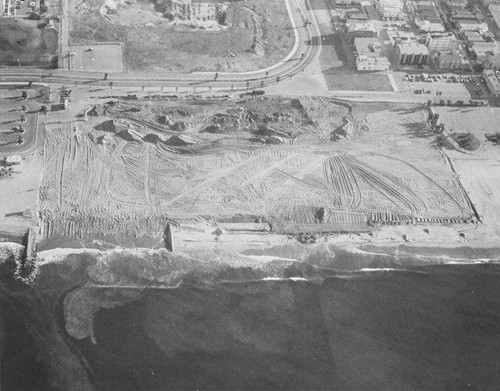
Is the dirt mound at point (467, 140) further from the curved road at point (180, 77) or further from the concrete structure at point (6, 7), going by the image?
the concrete structure at point (6, 7)

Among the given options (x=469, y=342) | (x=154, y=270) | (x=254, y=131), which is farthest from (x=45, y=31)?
(x=469, y=342)

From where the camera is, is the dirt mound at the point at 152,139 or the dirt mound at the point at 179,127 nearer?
the dirt mound at the point at 152,139

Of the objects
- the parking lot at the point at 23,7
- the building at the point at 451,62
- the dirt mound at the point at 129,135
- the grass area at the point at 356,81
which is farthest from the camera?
the parking lot at the point at 23,7

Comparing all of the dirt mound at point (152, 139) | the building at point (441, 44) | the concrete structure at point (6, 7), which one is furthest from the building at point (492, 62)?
the concrete structure at point (6, 7)

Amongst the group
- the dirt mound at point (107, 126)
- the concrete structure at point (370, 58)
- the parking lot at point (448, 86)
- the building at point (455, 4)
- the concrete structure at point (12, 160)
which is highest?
the building at point (455, 4)

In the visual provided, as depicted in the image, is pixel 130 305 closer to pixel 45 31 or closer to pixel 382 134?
pixel 382 134

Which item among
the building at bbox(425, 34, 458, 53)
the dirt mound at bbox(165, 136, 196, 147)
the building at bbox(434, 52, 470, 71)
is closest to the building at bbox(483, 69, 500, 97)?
the building at bbox(434, 52, 470, 71)

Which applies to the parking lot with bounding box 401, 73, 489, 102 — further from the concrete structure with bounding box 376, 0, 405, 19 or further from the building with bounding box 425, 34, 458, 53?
the concrete structure with bounding box 376, 0, 405, 19

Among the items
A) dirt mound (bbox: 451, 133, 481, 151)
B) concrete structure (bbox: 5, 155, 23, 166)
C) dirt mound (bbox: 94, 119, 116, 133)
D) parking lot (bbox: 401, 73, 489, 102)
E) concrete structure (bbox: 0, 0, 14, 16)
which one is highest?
parking lot (bbox: 401, 73, 489, 102)

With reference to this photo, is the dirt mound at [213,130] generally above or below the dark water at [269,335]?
above
